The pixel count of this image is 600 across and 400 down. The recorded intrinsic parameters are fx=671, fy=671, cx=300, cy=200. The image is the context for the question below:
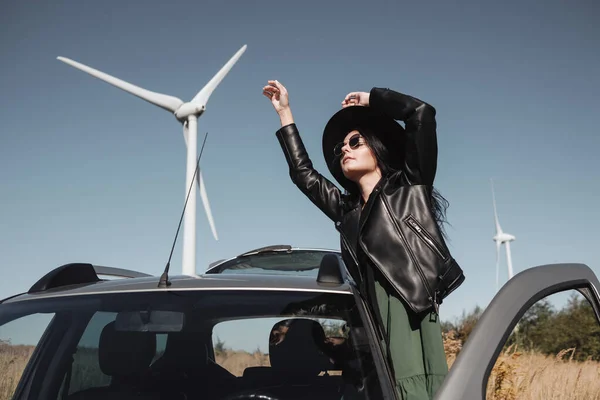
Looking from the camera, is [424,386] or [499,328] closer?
[499,328]

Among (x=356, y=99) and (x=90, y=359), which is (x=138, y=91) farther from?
(x=90, y=359)

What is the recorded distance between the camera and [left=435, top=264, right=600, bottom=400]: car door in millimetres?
1514

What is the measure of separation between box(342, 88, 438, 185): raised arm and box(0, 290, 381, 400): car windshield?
0.88 meters

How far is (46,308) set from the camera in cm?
244

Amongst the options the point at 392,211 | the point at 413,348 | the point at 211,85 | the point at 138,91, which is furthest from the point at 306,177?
the point at 211,85

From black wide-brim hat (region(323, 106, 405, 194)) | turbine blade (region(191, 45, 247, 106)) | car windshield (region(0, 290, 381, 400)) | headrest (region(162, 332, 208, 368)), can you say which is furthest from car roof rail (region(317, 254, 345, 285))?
turbine blade (region(191, 45, 247, 106))

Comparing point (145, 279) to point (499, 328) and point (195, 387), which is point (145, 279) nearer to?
point (195, 387)

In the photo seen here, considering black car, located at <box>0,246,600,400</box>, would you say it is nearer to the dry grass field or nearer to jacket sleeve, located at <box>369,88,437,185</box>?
the dry grass field

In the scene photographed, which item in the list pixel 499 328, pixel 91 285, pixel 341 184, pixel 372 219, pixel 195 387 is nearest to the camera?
pixel 499 328

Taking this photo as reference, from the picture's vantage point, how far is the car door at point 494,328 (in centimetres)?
151

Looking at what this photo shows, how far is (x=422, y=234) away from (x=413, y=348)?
49cm

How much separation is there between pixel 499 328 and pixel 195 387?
3.51ft

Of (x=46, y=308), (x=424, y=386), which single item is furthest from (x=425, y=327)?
(x=46, y=308)

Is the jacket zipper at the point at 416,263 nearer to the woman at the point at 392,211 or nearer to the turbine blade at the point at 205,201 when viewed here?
the woman at the point at 392,211
